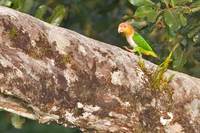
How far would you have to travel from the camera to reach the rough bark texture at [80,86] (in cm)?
190

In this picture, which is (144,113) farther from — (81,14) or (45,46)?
(81,14)

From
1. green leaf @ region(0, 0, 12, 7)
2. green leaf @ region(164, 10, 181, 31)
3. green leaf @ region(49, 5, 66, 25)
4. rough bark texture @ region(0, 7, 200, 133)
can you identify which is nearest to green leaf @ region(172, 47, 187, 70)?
green leaf @ region(164, 10, 181, 31)

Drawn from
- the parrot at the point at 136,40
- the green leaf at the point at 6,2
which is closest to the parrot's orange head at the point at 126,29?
the parrot at the point at 136,40

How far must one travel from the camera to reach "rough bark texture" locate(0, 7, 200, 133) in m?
1.90

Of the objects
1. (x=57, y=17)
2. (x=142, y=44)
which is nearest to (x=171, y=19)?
(x=142, y=44)

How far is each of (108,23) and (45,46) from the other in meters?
2.61

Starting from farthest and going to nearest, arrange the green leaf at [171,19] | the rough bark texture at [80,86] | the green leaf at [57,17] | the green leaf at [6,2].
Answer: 1. the green leaf at [57,17]
2. the green leaf at [6,2]
3. the green leaf at [171,19]
4. the rough bark texture at [80,86]

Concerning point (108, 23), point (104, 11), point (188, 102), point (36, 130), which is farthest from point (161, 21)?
point (36, 130)

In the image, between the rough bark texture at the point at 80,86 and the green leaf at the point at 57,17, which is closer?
the rough bark texture at the point at 80,86

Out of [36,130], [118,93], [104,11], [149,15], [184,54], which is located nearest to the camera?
[118,93]

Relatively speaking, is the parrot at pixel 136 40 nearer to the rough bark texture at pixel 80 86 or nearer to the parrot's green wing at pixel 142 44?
the parrot's green wing at pixel 142 44

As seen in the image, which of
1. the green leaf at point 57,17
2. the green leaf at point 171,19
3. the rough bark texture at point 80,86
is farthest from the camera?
the green leaf at point 57,17

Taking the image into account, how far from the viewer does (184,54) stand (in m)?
3.12

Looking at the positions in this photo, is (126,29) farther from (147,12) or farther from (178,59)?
(178,59)
